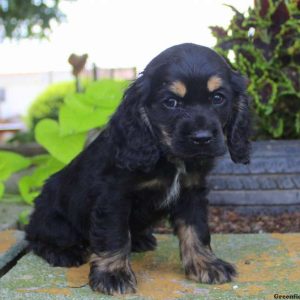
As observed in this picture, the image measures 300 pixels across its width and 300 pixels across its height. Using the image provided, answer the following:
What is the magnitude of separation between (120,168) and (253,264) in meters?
1.07

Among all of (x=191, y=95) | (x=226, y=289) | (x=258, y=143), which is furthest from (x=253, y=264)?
(x=258, y=143)

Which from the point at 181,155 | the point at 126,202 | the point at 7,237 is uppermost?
the point at 181,155

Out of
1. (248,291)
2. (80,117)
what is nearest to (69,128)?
(80,117)

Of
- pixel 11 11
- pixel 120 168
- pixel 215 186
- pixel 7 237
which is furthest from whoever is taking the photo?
pixel 11 11

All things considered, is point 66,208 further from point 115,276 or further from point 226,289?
point 226,289

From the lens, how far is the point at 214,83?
291 cm

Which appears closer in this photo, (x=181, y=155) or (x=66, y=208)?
(x=181, y=155)

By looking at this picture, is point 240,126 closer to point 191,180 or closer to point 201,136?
point 191,180

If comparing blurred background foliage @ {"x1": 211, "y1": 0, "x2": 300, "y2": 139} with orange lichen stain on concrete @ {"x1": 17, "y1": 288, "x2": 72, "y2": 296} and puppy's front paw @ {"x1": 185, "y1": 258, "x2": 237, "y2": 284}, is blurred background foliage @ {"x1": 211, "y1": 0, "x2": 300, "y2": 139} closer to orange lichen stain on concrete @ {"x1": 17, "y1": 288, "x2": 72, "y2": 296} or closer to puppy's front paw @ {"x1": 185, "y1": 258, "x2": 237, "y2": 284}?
puppy's front paw @ {"x1": 185, "y1": 258, "x2": 237, "y2": 284}

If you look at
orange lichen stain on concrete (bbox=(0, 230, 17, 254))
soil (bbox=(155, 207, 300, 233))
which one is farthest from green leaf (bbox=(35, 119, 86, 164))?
soil (bbox=(155, 207, 300, 233))

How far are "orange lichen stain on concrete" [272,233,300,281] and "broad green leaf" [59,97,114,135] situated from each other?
5.75ft

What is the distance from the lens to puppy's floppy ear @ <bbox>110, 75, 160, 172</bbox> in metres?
3.01

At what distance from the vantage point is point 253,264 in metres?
3.47

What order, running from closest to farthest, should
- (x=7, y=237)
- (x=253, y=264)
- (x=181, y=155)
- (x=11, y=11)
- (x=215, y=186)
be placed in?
(x=181, y=155) → (x=253, y=264) → (x=7, y=237) → (x=215, y=186) → (x=11, y=11)
